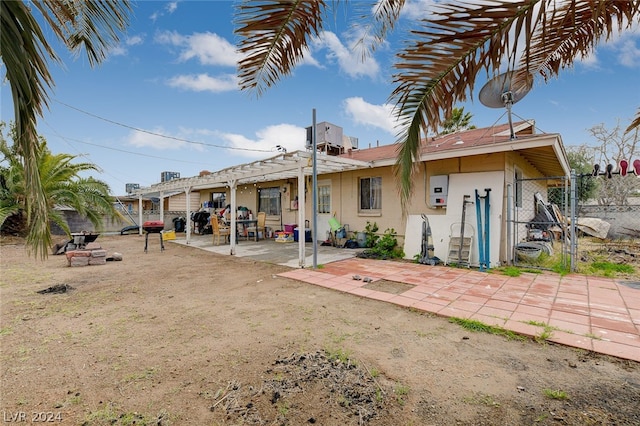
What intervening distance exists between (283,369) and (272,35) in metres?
2.72

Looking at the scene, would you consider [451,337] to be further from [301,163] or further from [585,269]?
[585,269]

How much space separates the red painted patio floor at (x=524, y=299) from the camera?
3.10 m

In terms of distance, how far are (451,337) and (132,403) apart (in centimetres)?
301

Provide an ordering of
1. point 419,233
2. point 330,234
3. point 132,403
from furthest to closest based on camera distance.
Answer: point 330,234
point 419,233
point 132,403

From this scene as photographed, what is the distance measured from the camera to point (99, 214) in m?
12.2

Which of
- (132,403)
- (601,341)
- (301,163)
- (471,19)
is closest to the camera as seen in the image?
(471,19)

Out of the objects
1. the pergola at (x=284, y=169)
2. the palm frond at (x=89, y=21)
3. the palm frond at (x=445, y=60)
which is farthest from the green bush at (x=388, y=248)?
the palm frond at (x=89, y=21)

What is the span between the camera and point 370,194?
9289mm

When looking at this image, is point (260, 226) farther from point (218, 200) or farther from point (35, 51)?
point (35, 51)

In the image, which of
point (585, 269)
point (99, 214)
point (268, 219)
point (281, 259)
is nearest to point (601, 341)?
point (585, 269)

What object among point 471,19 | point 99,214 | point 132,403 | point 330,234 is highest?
point 471,19

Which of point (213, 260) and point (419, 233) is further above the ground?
point (419, 233)

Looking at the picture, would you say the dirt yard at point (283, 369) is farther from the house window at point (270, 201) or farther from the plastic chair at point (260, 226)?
the house window at point (270, 201)

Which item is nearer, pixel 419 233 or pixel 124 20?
pixel 124 20
